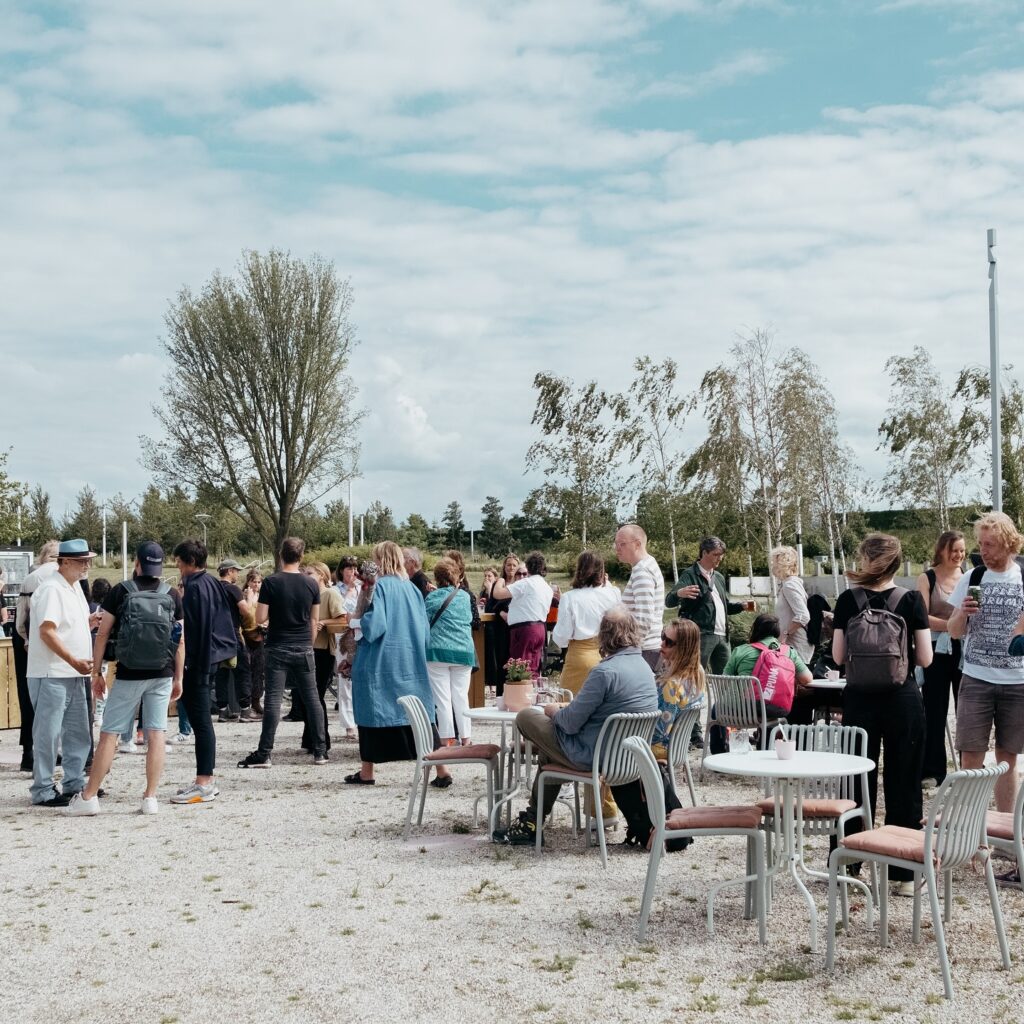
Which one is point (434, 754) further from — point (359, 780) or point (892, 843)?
point (892, 843)

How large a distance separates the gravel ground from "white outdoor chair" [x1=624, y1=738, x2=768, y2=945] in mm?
137

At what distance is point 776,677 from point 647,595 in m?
1.12

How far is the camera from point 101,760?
8609 millimetres

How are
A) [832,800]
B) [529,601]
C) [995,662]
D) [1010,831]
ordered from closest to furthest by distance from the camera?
1. [1010,831]
2. [832,800]
3. [995,662]
4. [529,601]

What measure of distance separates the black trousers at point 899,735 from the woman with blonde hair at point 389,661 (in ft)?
13.3

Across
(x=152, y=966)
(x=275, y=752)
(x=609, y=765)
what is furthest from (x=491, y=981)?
(x=275, y=752)

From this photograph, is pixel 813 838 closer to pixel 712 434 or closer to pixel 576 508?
pixel 576 508

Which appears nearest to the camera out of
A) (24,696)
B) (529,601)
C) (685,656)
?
(685,656)

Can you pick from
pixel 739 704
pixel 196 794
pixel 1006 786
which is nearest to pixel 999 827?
pixel 1006 786

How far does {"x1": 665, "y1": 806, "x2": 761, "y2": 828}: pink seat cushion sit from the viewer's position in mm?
5648

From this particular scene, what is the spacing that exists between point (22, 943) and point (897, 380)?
99.9 feet

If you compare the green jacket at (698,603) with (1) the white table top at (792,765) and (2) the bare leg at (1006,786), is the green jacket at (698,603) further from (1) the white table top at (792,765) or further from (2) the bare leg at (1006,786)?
(1) the white table top at (792,765)

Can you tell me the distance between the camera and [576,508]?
99.3 ft

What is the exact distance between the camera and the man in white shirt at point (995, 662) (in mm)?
6539
